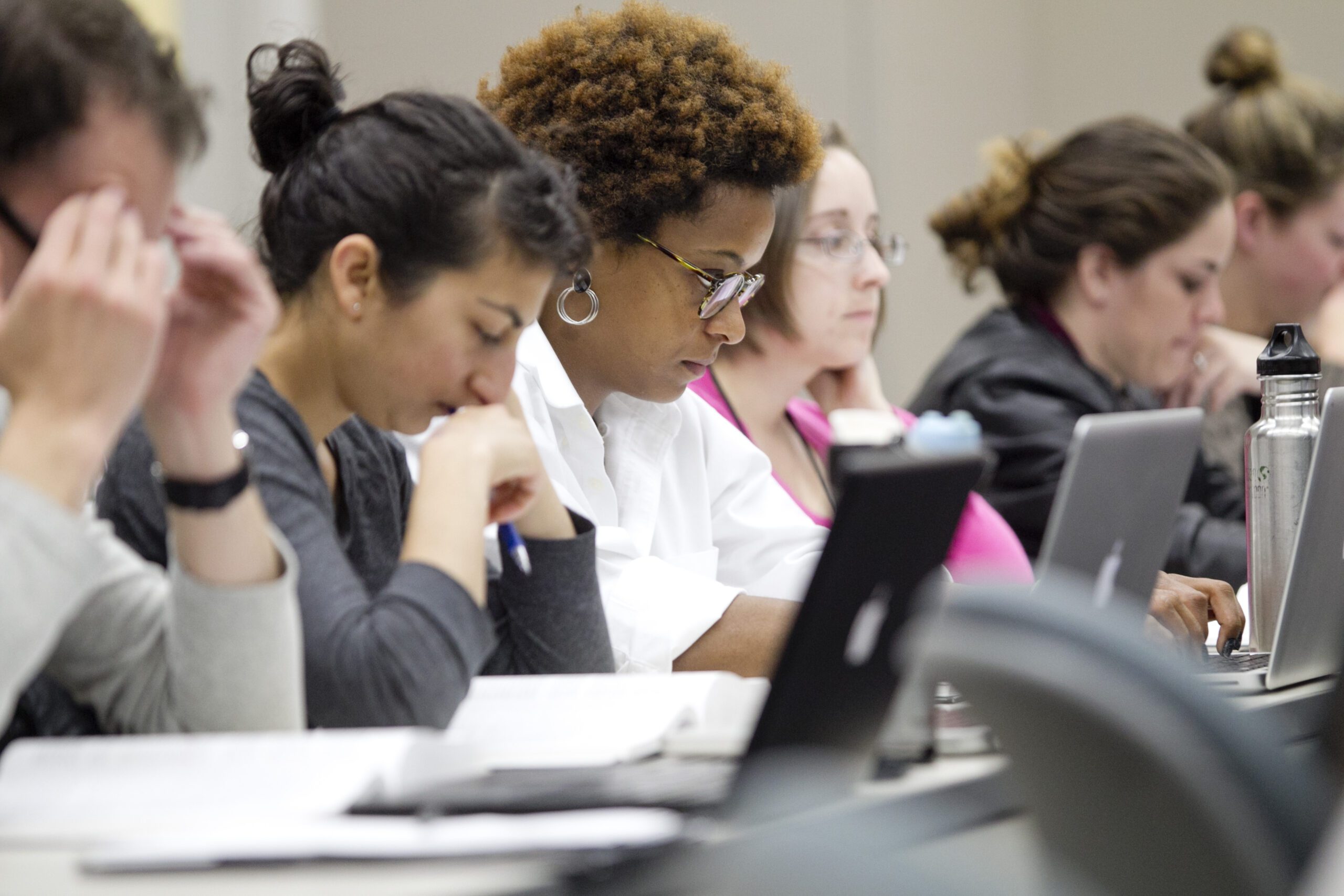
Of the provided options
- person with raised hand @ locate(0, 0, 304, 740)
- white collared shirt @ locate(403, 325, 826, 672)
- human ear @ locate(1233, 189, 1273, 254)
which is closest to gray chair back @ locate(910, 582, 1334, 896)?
person with raised hand @ locate(0, 0, 304, 740)

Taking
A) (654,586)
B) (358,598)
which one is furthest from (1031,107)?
(358,598)

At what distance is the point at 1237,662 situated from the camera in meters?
1.46

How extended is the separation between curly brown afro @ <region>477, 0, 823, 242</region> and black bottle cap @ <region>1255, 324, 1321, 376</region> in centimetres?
62

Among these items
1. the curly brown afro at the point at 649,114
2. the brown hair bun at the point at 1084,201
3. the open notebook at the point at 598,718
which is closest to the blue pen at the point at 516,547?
the open notebook at the point at 598,718

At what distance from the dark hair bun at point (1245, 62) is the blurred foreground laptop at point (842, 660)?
9.71 feet

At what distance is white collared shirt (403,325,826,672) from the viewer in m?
1.61

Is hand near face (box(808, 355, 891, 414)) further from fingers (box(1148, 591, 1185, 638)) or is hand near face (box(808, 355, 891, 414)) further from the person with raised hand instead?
the person with raised hand

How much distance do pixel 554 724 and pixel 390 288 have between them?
1.49ft

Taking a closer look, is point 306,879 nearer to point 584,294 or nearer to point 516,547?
point 516,547

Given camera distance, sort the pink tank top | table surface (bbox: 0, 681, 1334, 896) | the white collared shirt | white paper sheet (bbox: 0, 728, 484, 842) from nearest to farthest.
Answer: table surface (bbox: 0, 681, 1334, 896), white paper sheet (bbox: 0, 728, 484, 842), the white collared shirt, the pink tank top

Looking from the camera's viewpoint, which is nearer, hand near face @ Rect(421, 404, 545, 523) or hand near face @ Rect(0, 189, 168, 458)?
hand near face @ Rect(0, 189, 168, 458)

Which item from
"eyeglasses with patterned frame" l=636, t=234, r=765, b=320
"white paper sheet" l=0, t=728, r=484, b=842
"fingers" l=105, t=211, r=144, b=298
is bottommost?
"white paper sheet" l=0, t=728, r=484, b=842

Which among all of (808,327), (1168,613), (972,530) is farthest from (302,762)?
(808,327)

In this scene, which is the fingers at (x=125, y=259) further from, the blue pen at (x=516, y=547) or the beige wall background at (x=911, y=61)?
the beige wall background at (x=911, y=61)
